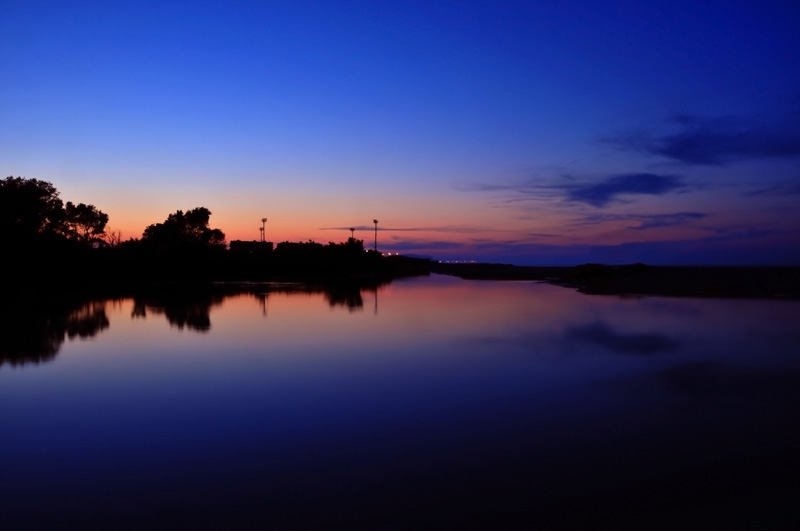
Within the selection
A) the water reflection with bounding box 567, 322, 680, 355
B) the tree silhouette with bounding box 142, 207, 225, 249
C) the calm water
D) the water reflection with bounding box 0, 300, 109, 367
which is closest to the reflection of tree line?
the water reflection with bounding box 0, 300, 109, 367

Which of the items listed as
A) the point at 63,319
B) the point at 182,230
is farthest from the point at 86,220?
the point at 63,319

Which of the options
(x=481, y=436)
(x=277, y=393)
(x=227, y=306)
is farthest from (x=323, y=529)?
(x=227, y=306)

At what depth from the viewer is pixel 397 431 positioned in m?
8.91

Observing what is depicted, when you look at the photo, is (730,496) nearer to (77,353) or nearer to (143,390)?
(143,390)

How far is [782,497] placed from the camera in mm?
6199

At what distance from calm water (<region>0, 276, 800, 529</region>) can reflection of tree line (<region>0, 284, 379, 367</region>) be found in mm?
268

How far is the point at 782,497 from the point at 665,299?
101 feet

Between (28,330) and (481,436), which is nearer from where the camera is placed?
(481,436)

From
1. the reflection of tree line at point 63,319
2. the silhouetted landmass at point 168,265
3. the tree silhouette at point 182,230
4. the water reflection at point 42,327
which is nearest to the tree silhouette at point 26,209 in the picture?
the silhouetted landmass at point 168,265

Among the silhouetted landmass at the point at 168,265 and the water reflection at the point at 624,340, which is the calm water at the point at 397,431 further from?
the silhouetted landmass at the point at 168,265

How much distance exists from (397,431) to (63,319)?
2007 cm

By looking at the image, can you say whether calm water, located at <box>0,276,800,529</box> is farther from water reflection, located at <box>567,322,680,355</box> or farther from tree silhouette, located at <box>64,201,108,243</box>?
tree silhouette, located at <box>64,201,108,243</box>

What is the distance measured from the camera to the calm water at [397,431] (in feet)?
20.2

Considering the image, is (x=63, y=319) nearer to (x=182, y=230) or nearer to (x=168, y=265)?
(x=168, y=265)
